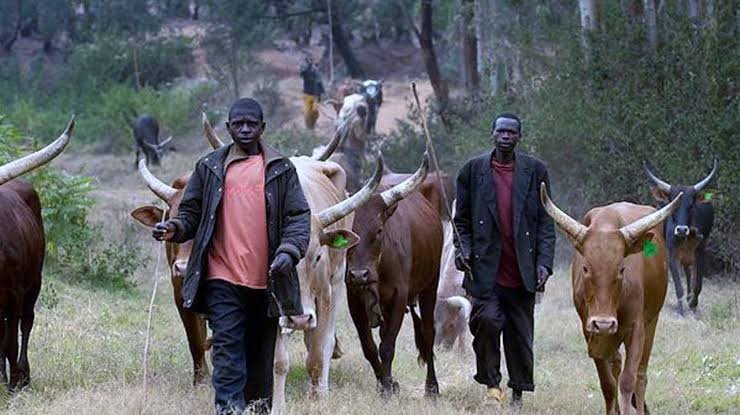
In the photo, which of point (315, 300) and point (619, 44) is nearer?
point (315, 300)

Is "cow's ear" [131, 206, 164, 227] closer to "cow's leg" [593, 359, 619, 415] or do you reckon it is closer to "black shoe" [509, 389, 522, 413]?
"black shoe" [509, 389, 522, 413]

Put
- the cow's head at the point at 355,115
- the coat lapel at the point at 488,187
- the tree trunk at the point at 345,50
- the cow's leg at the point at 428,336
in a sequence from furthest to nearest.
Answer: the tree trunk at the point at 345,50 < the cow's head at the point at 355,115 < the cow's leg at the point at 428,336 < the coat lapel at the point at 488,187

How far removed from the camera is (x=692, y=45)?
19.3 m

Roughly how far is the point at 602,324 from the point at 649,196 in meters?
10.8

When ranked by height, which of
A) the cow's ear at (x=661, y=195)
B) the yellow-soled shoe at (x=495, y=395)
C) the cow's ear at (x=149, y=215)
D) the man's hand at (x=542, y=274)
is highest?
the cow's ear at (x=149, y=215)

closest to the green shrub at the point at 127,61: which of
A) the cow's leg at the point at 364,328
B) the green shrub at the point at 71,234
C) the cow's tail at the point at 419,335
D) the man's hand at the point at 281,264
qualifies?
the green shrub at the point at 71,234

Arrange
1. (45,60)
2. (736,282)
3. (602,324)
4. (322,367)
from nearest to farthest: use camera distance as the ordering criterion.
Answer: (602,324)
(322,367)
(736,282)
(45,60)

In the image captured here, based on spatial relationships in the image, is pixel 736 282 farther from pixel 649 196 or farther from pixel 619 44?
pixel 619 44

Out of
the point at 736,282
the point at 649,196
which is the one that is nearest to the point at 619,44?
the point at 649,196

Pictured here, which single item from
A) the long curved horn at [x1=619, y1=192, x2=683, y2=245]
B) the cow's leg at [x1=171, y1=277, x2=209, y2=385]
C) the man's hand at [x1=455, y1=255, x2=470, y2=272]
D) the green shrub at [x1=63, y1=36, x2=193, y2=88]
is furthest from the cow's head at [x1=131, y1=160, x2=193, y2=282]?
the green shrub at [x1=63, y1=36, x2=193, y2=88]

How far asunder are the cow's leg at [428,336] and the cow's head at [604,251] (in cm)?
192

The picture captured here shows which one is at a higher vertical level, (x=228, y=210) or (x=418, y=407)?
(x=228, y=210)

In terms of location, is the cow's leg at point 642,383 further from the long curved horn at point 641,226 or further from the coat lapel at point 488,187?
the coat lapel at point 488,187

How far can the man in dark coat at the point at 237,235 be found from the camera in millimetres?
7570
